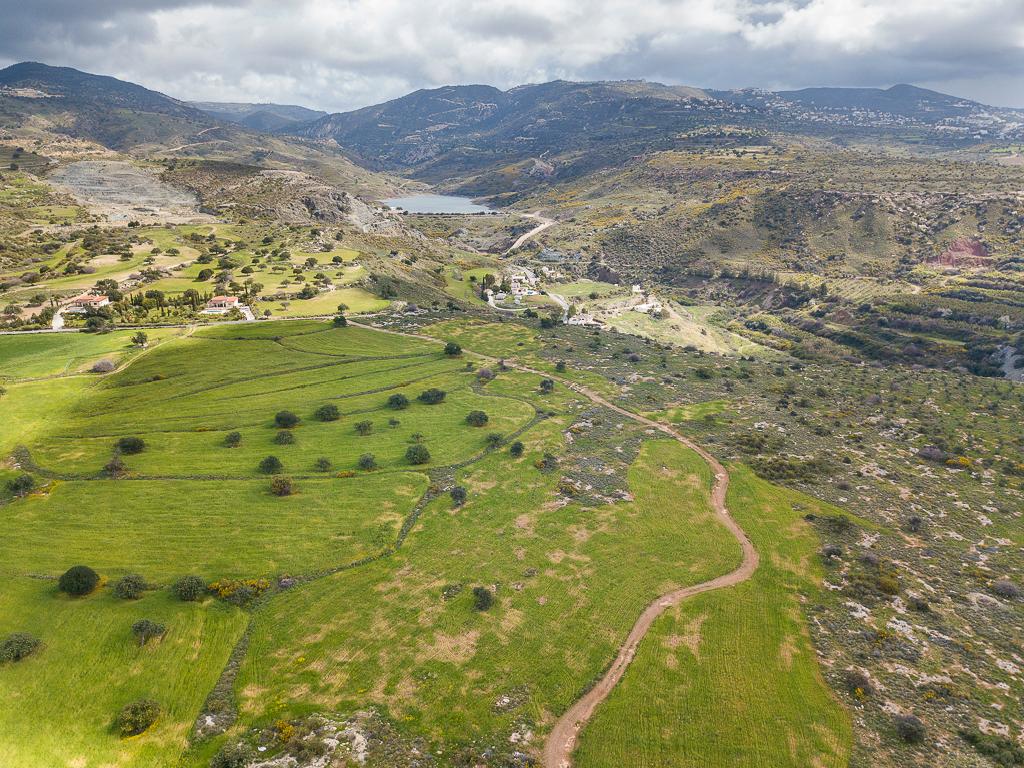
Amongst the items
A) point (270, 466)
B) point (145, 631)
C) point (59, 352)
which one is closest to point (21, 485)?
point (270, 466)

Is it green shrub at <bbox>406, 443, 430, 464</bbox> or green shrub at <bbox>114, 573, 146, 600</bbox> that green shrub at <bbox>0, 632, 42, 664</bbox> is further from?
green shrub at <bbox>406, 443, 430, 464</bbox>

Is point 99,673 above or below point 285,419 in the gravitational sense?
below

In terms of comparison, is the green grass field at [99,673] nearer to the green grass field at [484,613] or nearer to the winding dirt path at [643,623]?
the green grass field at [484,613]

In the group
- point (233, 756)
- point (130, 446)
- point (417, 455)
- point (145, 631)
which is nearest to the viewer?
point (233, 756)

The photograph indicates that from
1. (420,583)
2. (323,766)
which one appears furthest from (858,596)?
(323,766)

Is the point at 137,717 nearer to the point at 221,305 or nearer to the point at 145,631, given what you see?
the point at 145,631

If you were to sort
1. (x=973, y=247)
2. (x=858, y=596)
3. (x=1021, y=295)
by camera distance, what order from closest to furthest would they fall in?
(x=858, y=596)
(x=1021, y=295)
(x=973, y=247)

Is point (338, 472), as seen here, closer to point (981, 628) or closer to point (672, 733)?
point (672, 733)

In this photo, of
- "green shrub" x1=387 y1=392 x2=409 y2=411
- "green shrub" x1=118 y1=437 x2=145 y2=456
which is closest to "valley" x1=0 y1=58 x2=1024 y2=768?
"green shrub" x1=387 y1=392 x2=409 y2=411
